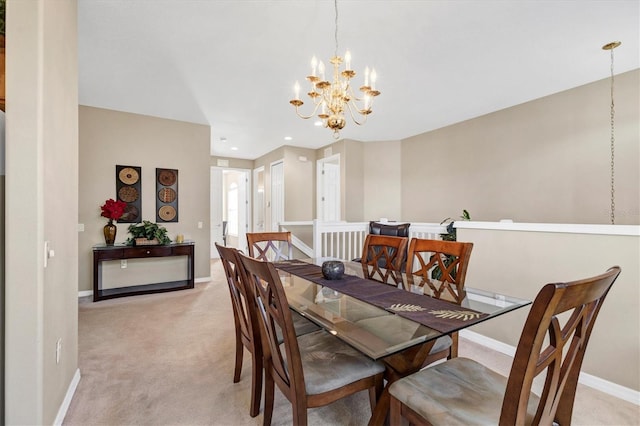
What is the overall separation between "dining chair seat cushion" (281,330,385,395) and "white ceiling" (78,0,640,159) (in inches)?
88.4

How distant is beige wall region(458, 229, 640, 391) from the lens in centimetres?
189

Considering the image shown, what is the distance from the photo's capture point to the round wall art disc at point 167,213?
4469mm

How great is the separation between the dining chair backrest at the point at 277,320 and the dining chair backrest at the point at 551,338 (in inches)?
28.2

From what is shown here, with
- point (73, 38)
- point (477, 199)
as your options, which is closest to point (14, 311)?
point (73, 38)

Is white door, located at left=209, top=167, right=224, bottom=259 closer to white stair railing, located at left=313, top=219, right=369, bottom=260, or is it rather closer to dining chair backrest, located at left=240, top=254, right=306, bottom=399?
white stair railing, located at left=313, top=219, right=369, bottom=260

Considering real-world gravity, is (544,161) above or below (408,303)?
above

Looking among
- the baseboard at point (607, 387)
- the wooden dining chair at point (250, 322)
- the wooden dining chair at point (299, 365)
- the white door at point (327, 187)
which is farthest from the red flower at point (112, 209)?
the baseboard at point (607, 387)

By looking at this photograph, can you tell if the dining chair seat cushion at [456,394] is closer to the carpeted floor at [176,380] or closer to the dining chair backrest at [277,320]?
the dining chair backrest at [277,320]

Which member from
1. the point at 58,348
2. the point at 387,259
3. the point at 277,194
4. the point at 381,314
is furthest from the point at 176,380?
the point at 277,194

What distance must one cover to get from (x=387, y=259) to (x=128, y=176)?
392cm

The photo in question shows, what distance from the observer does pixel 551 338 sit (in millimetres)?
858

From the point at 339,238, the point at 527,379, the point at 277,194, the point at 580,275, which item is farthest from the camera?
the point at 277,194

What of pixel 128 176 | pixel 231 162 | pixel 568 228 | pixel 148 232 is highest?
pixel 231 162

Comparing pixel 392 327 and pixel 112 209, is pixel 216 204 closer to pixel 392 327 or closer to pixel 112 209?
pixel 112 209
